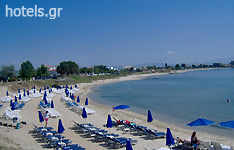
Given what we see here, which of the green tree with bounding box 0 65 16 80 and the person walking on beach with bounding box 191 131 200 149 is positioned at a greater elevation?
the green tree with bounding box 0 65 16 80

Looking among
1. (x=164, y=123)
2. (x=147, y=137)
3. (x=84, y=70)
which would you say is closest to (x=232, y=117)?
(x=164, y=123)

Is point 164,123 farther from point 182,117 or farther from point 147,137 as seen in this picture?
point 147,137

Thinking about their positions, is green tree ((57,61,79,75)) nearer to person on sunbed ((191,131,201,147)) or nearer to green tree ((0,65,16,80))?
green tree ((0,65,16,80))

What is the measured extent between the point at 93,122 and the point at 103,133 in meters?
4.12

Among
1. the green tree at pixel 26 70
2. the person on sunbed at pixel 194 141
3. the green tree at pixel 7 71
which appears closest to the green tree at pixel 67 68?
the green tree at pixel 26 70

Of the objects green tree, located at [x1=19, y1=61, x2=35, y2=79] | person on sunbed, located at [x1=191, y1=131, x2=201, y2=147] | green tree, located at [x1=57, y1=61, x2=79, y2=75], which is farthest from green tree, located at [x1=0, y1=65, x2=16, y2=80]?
person on sunbed, located at [x1=191, y1=131, x2=201, y2=147]

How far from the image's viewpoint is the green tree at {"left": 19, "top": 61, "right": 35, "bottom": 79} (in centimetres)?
5575

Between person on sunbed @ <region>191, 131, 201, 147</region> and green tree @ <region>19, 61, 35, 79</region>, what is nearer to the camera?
person on sunbed @ <region>191, 131, 201, 147</region>

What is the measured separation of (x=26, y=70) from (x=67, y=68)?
23244 mm

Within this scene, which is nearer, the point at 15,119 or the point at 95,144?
the point at 95,144

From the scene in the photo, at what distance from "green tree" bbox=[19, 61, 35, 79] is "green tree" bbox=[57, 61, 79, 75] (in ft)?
50.3

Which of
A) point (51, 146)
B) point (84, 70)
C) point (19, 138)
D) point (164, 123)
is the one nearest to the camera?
point (51, 146)

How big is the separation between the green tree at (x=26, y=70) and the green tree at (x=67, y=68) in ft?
50.3

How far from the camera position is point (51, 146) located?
35.8 ft
